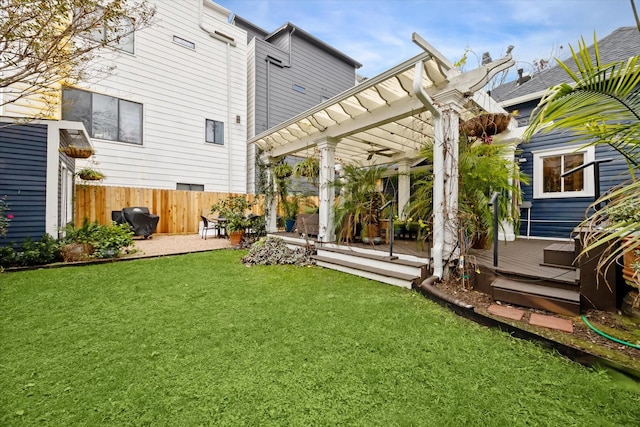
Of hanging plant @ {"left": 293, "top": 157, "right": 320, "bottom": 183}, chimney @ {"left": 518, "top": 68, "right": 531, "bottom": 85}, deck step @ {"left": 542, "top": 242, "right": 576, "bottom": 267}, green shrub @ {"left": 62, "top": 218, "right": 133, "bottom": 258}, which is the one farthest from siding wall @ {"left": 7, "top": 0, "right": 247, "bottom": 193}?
deck step @ {"left": 542, "top": 242, "right": 576, "bottom": 267}

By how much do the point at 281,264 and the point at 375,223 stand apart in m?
1.94

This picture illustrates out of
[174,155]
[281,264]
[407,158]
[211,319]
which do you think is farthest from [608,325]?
[174,155]

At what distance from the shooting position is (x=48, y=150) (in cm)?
524

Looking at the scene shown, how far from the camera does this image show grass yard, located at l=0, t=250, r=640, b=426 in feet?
4.85

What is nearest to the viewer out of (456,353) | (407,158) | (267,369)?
(267,369)

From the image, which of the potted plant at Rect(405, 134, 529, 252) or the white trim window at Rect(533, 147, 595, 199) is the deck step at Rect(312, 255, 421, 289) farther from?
the white trim window at Rect(533, 147, 595, 199)

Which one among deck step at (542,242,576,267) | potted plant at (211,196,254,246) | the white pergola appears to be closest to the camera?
deck step at (542,242,576,267)

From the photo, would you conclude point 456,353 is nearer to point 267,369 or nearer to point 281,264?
point 267,369

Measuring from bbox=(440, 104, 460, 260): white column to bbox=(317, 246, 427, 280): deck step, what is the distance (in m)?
0.40

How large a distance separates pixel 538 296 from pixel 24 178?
8107mm

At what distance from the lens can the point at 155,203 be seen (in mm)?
8930

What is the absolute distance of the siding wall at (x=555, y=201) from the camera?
17.4 ft

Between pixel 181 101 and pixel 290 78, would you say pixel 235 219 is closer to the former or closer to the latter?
pixel 181 101

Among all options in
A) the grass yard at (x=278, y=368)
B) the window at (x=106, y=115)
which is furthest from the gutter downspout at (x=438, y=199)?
the window at (x=106, y=115)
